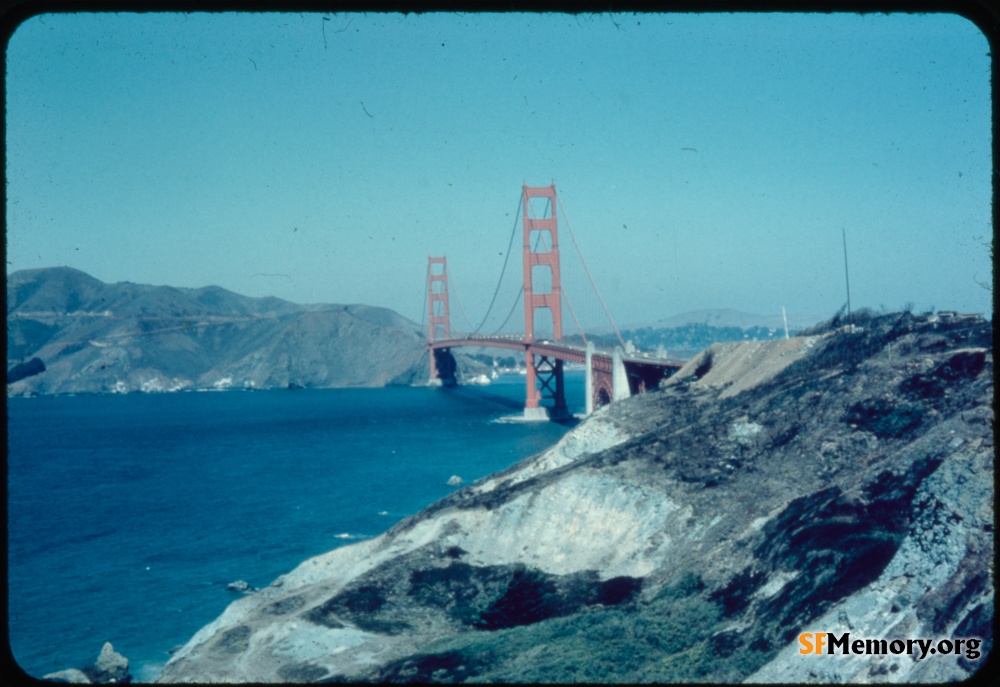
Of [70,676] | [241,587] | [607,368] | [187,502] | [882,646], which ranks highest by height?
[882,646]

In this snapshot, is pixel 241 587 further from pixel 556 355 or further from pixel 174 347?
pixel 174 347

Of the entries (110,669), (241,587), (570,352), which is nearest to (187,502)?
(241,587)

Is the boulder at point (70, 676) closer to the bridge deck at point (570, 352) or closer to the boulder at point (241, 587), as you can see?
the boulder at point (241, 587)

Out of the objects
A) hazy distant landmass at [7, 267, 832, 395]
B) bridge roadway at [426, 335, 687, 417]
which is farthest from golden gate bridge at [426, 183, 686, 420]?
hazy distant landmass at [7, 267, 832, 395]

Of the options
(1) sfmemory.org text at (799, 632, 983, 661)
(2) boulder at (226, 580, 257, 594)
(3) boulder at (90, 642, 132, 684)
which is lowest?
(2) boulder at (226, 580, 257, 594)

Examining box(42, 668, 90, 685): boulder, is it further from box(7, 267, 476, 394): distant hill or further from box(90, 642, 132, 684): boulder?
box(7, 267, 476, 394): distant hill

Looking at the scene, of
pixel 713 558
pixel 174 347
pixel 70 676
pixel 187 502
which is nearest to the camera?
pixel 713 558

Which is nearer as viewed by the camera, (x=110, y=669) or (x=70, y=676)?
(x=70, y=676)
